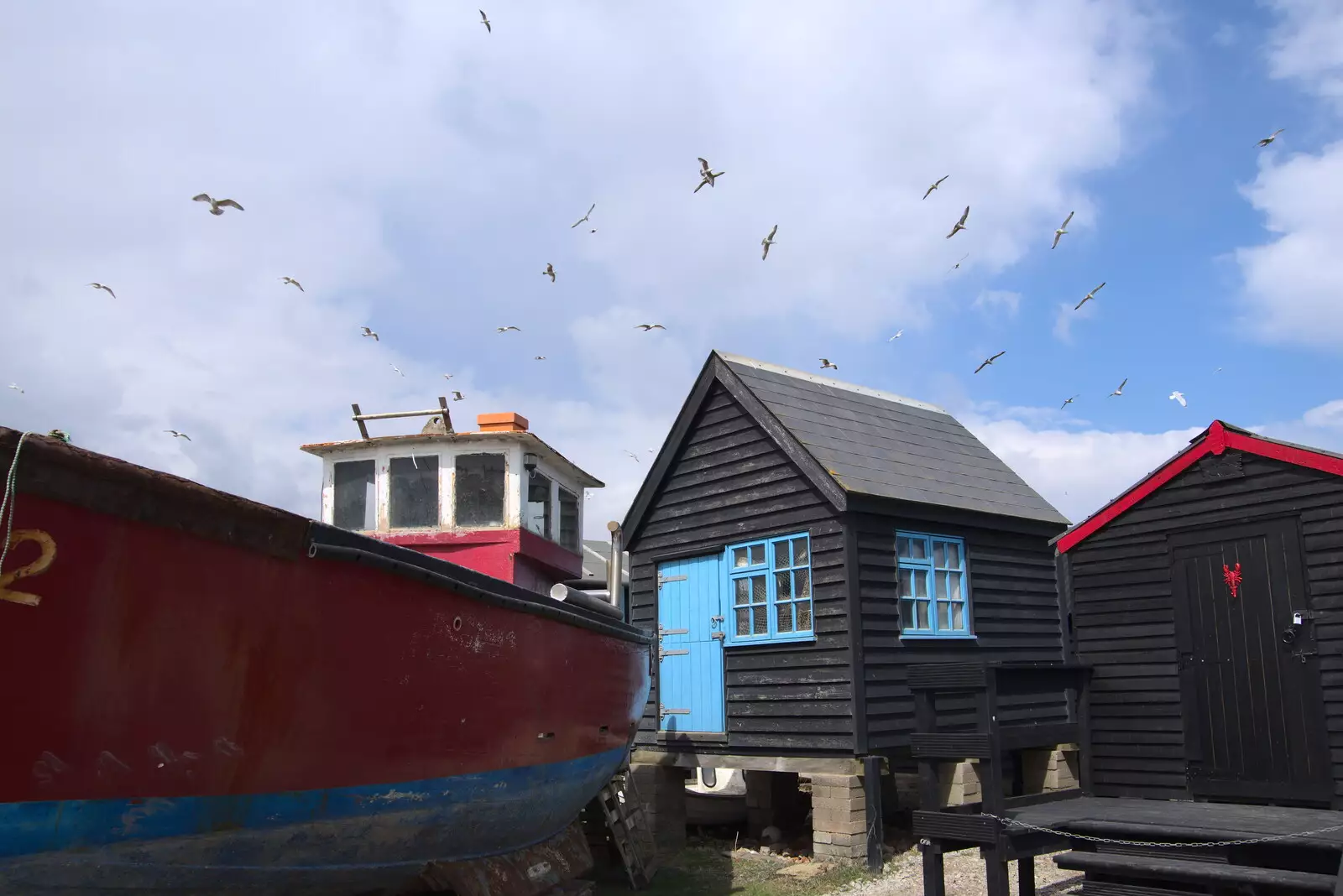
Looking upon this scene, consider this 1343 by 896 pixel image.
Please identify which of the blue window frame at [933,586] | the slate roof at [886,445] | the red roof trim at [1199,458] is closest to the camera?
the red roof trim at [1199,458]

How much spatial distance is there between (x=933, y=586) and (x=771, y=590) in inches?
66.4

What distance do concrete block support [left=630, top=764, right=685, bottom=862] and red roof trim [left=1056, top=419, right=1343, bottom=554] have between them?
4.82 metres

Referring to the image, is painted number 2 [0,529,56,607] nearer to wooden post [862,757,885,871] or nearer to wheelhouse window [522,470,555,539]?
wheelhouse window [522,470,555,539]

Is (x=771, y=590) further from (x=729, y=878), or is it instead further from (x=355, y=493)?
(x=355, y=493)

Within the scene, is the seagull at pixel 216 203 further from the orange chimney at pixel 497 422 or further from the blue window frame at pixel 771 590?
the blue window frame at pixel 771 590

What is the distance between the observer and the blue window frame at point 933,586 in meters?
10.4

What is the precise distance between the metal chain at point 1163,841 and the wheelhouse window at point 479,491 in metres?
4.49

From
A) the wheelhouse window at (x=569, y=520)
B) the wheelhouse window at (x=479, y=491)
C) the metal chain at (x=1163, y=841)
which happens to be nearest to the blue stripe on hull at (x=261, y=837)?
the wheelhouse window at (x=479, y=491)

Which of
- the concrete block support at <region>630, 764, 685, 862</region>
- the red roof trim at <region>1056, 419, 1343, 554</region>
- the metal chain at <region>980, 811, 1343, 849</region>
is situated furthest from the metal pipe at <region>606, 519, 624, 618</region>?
the red roof trim at <region>1056, 419, 1343, 554</region>

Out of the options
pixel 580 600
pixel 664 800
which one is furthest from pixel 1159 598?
pixel 664 800

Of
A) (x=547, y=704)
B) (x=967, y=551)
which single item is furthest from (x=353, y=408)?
(x=967, y=551)

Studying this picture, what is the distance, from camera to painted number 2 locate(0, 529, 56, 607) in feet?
11.9

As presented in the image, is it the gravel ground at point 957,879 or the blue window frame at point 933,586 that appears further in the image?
the blue window frame at point 933,586

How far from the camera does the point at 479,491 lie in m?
8.74
